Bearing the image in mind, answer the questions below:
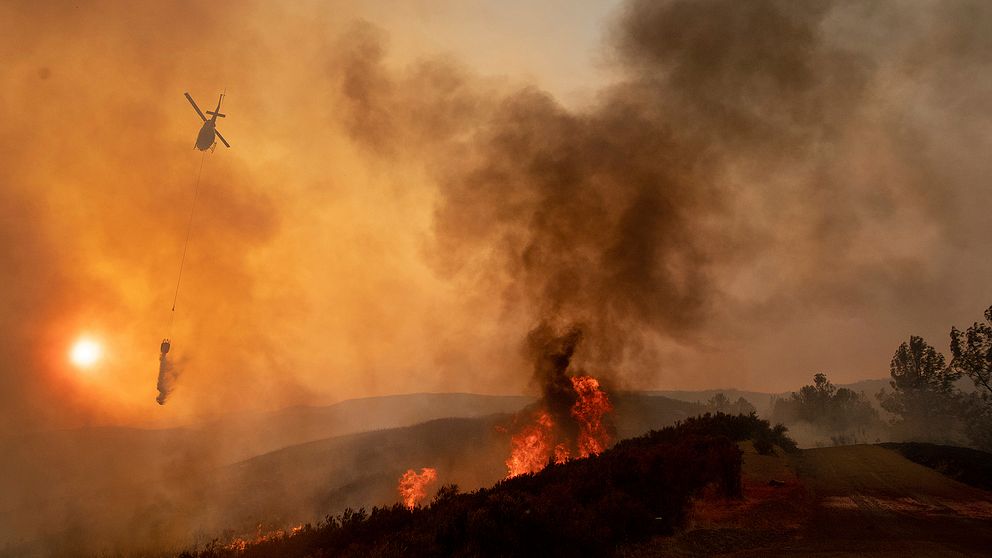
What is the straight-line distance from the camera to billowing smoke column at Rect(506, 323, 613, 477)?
101ft

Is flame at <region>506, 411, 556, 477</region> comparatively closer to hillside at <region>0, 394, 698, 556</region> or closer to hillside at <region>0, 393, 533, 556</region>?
hillside at <region>0, 394, 698, 556</region>

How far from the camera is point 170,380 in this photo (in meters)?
47.8

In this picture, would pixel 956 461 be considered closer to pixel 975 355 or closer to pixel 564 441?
pixel 564 441

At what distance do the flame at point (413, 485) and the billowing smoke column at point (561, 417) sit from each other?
854cm

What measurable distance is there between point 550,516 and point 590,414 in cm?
2523

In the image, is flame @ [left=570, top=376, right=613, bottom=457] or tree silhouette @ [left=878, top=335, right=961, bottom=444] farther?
tree silhouette @ [left=878, top=335, right=961, bottom=444]

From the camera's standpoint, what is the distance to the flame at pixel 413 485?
35.1 metres

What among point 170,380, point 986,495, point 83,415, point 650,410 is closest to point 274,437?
point 83,415

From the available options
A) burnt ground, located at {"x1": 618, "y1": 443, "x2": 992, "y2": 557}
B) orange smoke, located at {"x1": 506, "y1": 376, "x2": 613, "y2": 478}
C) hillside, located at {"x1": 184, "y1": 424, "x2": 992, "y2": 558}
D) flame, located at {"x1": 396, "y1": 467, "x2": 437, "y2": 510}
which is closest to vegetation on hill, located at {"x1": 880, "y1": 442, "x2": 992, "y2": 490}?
burnt ground, located at {"x1": 618, "y1": 443, "x2": 992, "y2": 557}

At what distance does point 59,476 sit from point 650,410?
88.1 metres

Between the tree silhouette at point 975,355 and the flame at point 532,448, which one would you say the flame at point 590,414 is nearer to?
the flame at point 532,448

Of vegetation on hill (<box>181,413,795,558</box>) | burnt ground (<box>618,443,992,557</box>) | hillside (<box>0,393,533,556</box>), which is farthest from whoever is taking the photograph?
hillside (<box>0,393,533,556</box>)

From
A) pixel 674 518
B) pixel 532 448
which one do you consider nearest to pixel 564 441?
pixel 532 448

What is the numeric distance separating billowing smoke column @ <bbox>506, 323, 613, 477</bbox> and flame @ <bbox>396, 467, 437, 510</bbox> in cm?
854
